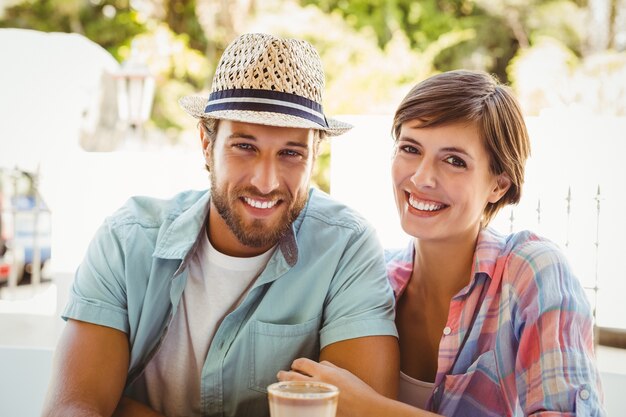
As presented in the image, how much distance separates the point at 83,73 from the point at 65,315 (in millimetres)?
5095

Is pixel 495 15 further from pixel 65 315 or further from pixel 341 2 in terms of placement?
pixel 65 315

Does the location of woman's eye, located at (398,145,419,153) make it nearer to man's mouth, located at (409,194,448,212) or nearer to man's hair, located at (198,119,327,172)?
man's mouth, located at (409,194,448,212)

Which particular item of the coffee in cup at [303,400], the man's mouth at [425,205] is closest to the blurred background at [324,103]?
the man's mouth at [425,205]

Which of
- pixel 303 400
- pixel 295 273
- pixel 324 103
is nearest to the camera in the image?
pixel 303 400

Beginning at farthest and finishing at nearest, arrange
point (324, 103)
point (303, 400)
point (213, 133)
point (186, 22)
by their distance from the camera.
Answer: point (186, 22) < point (324, 103) < point (213, 133) < point (303, 400)

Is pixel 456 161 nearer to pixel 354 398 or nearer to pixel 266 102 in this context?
pixel 266 102

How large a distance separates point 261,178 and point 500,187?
Answer: 697 mm

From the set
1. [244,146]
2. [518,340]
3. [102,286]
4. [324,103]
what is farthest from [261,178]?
[324,103]

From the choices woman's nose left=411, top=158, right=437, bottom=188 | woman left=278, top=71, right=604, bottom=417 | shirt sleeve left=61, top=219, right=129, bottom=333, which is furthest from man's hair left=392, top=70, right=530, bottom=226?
shirt sleeve left=61, top=219, right=129, bottom=333

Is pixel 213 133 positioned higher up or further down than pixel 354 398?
higher up

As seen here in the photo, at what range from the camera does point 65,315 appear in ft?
6.15

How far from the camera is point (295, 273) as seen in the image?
1.97m

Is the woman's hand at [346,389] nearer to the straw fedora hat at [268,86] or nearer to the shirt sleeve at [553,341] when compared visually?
the shirt sleeve at [553,341]

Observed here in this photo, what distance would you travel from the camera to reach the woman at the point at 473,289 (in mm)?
1596
